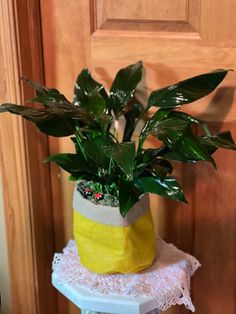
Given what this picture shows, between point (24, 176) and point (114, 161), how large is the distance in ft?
1.39

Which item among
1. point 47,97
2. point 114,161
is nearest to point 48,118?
point 47,97

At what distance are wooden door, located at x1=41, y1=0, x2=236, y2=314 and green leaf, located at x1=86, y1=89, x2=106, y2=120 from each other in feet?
0.48

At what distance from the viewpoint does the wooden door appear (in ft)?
4.54

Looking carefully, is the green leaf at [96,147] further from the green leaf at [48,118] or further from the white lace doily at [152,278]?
the white lace doily at [152,278]

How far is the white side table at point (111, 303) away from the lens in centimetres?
129

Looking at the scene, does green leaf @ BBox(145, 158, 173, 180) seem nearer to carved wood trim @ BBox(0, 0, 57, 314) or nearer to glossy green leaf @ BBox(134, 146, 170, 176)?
glossy green leaf @ BBox(134, 146, 170, 176)

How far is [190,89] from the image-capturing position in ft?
4.19

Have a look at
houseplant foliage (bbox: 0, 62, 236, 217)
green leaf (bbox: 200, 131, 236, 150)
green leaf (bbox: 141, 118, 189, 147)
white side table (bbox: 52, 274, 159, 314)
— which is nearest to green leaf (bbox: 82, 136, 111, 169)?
houseplant foliage (bbox: 0, 62, 236, 217)

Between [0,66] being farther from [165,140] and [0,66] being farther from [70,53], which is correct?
[165,140]

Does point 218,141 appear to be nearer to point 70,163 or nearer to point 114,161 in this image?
point 114,161

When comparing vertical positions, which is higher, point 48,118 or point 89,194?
point 48,118

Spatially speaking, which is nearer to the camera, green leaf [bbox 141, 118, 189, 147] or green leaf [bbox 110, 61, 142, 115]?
green leaf [bbox 141, 118, 189, 147]

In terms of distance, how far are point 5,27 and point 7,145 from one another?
31 centimetres

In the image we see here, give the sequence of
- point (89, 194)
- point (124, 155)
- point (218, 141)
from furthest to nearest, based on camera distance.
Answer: point (89, 194), point (218, 141), point (124, 155)
